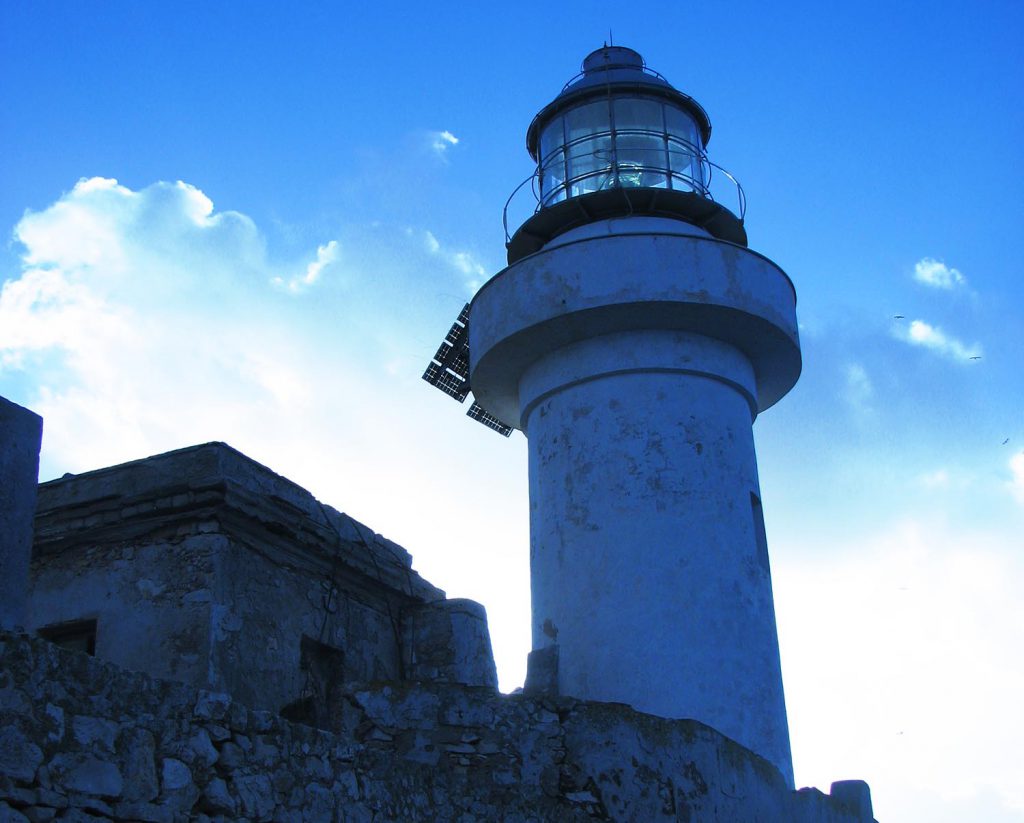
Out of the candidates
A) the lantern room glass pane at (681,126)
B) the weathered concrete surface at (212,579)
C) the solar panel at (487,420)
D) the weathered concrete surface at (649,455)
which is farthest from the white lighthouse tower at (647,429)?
the weathered concrete surface at (212,579)

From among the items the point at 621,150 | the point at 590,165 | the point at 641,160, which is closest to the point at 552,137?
the point at 590,165

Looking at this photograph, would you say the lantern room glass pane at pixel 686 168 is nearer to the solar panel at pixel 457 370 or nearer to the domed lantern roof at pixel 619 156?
the domed lantern roof at pixel 619 156

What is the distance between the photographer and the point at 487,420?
15109 mm

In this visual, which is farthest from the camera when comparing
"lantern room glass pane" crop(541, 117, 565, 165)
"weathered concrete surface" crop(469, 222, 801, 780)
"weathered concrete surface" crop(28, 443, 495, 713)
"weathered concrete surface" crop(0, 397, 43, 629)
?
"lantern room glass pane" crop(541, 117, 565, 165)

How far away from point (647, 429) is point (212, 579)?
168 inches

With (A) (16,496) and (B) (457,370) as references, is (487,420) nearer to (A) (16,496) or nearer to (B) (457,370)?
(B) (457,370)

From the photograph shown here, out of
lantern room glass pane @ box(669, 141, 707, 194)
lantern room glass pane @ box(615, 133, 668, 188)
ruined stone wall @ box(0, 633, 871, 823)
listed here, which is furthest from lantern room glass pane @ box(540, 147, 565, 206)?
ruined stone wall @ box(0, 633, 871, 823)

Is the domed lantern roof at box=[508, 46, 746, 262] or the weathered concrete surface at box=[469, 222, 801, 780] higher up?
the domed lantern roof at box=[508, 46, 746, 262]

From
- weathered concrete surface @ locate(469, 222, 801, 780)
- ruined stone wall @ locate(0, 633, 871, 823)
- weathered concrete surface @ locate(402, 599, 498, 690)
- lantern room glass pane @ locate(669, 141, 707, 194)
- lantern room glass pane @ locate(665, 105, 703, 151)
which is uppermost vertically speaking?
lantern room glass pane @ locate(665, 105, 703, 151)

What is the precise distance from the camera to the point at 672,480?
1173 cm

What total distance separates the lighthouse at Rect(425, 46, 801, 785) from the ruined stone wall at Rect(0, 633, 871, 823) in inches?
61.1

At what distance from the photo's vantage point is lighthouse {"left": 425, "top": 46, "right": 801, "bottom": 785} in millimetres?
11203

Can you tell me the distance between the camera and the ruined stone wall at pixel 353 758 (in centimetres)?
461

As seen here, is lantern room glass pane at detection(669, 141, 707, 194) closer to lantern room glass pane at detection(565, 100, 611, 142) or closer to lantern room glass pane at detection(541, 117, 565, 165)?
lantern room glass pane at detection(565, 100, 611, 142)
